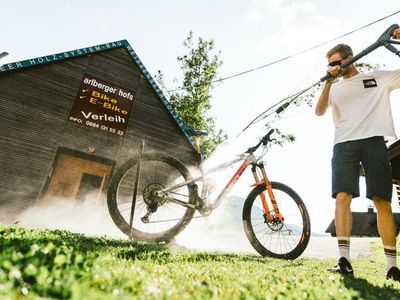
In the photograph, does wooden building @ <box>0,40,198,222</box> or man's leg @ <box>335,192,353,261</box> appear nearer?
man's leg @ <box>335,192,353,261</box>

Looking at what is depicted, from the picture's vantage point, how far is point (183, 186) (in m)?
4.76

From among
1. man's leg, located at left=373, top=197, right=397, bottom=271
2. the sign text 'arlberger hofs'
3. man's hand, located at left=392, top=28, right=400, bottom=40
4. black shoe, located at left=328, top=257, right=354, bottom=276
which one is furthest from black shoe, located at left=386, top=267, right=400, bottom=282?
the sign text 'arlberger hofs'

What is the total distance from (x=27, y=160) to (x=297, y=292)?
1131cm

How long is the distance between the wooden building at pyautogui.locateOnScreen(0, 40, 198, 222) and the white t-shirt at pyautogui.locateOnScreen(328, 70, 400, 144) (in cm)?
980

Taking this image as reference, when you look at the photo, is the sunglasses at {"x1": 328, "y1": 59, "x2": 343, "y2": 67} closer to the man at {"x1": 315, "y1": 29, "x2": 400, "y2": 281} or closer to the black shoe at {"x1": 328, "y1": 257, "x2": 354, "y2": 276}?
the man at {"x1": 315, "y1": 29, "x2": 400, "y2": 281}

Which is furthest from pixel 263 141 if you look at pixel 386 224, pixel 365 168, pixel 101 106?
pixel 101 106

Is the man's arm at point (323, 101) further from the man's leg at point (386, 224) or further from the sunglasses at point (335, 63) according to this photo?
the man's leg at point (386, 224)

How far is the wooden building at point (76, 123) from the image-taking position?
35.4 feet

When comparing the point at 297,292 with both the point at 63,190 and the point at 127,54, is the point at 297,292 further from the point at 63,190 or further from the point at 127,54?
the point at 127,54

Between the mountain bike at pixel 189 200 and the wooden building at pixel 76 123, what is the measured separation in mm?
7373

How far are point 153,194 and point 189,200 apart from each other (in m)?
0.56

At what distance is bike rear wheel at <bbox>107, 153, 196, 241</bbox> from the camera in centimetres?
442

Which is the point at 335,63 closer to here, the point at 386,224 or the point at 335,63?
the point at 335,63

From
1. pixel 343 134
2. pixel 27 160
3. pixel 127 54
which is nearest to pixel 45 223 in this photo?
pixel 27 160
